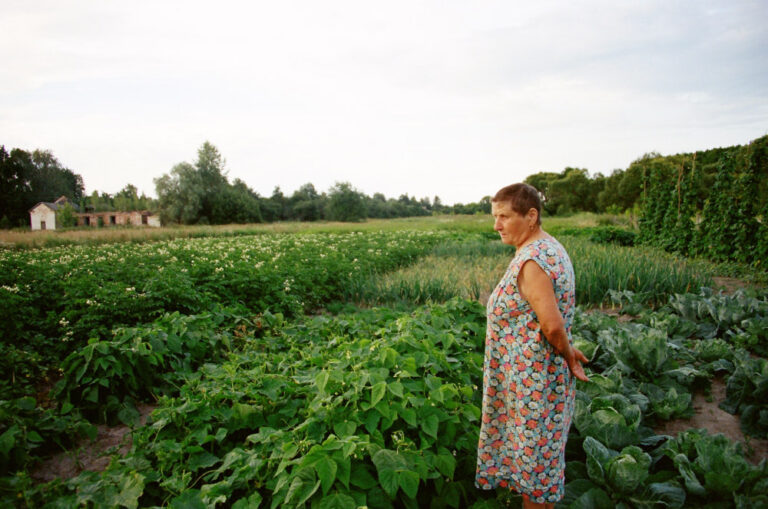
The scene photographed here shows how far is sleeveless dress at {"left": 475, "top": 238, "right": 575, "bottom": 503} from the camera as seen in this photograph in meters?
1.70

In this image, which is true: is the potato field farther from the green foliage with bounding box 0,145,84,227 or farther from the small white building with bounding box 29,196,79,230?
the green foliage with bounding box 0,145,84,227

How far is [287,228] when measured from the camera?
97.1 ft

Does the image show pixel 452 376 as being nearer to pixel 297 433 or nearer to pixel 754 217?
pixel 297 433

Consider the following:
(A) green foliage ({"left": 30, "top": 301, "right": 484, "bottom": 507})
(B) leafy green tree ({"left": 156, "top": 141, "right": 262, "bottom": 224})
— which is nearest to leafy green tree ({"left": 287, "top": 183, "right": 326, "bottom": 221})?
(B) leafy green tree ({"left": 156, "top": 141, "right": 262, "bottom": 224})

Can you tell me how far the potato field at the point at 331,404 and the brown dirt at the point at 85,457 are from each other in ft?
0.18

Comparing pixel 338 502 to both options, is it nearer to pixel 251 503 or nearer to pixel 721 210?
pixel 251 503

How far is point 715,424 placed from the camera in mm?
2777

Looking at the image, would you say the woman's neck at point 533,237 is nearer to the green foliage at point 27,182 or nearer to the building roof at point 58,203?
the green foliage at point 27,182

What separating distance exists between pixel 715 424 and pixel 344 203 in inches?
1882

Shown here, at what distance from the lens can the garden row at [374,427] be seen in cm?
176

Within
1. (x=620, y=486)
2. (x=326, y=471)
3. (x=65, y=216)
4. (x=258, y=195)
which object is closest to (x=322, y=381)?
(x=326, y=471)

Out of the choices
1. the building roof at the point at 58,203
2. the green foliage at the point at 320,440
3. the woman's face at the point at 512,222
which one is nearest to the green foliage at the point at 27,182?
the building roof at the point at 58,203

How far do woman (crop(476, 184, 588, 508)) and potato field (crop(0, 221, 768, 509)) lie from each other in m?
0.33

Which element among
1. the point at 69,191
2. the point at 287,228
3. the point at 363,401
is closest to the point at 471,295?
the point at 363,401
